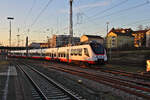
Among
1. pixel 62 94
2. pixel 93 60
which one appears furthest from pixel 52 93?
pixel 93 60

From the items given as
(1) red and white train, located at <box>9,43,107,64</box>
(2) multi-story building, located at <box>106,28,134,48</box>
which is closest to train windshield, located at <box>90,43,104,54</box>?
(1) red and white train, located at <box>9,43,107,64</box>

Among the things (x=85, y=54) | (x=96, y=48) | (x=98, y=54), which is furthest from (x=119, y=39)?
(x=98, y=54)

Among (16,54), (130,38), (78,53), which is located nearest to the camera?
(78,53)

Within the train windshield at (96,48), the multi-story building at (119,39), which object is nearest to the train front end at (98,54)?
the train windshield at (96,48)

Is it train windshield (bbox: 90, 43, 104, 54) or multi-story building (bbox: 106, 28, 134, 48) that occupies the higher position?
multi-story building (bbox: 106, 28, 134, 48)

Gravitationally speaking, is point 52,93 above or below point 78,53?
below

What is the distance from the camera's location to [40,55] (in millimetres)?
46375

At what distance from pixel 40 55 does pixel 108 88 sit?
125 ft

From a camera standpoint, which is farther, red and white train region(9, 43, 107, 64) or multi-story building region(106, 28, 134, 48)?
multi-story building region(106, 28, 134, 48)

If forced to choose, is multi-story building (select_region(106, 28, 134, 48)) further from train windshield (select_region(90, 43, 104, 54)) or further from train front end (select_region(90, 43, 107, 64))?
train front end (select_region(90, 43, 107, 64))

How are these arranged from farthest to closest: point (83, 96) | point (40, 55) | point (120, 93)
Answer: point (40, 55)
point (120, 93)
point (83, 96)

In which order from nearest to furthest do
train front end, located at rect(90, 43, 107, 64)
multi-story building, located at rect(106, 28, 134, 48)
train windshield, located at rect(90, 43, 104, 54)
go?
train front end, located at rect(90, 43, 107, 64) < train windshield, located at rect(90, 43, 104, 54) < multi-story building, located at rect(106, 28, 134, 48)

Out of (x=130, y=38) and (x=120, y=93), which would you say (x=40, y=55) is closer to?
(x=120, y=93)

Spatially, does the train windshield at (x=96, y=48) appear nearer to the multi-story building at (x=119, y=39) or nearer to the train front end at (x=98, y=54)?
the train front end at (x=98, y=54)
